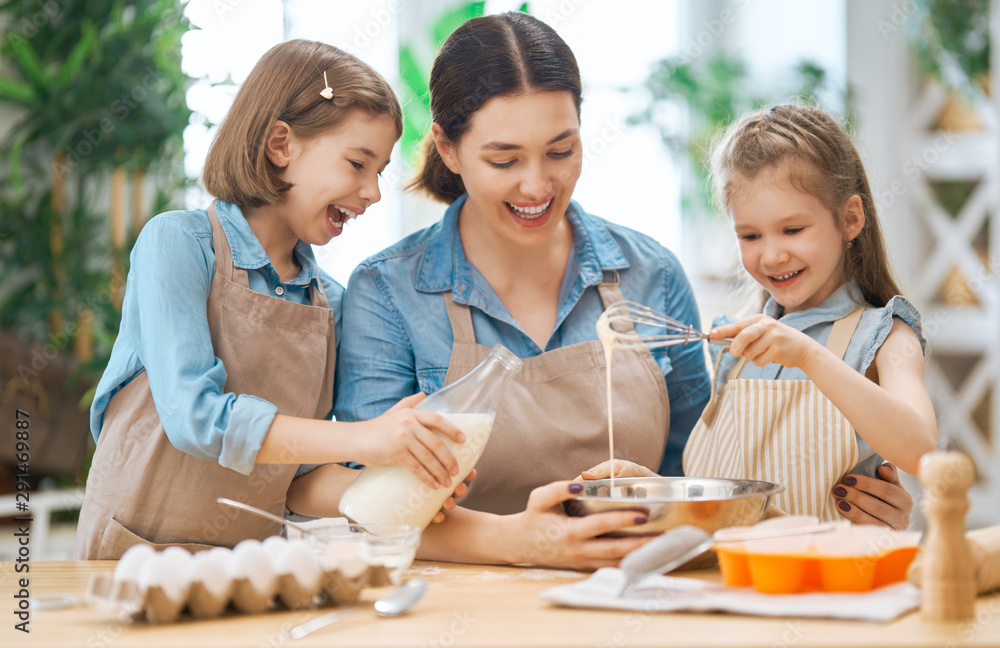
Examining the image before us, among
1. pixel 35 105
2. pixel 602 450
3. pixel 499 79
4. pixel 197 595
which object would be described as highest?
pixel 35 105

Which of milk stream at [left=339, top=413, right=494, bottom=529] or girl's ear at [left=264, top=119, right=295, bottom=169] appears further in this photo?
girl's ear at [left=264, top=119, right=295, bottom=169]

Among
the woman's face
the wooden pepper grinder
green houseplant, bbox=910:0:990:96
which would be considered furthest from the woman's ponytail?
green houseplant, bbox=910:0:990:96

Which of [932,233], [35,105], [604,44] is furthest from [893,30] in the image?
[35,105]

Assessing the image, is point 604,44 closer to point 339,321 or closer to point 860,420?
point 339,321

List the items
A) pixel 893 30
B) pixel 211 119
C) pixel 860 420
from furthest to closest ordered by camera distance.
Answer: pixel 893 30
pixel 211 119
pixel 860 420

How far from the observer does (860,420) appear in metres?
1.35

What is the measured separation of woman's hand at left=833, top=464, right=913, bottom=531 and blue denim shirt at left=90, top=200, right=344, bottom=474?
0.93 metres

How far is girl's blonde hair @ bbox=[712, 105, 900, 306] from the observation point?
1644mm

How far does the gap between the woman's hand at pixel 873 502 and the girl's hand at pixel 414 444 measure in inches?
26.9

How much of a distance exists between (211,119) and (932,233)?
3.29 meters
